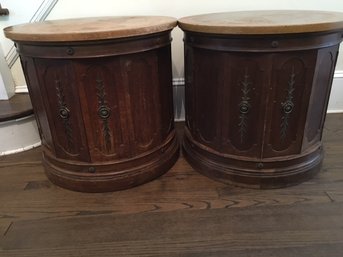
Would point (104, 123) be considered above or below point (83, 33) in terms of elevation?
below

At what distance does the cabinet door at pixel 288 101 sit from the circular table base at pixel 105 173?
543 mm

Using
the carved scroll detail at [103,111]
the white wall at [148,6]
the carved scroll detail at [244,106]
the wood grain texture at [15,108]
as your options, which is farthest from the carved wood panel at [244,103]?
the wood grain texture at [15,108]

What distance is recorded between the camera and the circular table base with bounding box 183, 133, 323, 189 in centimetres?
128

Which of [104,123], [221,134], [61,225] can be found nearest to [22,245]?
[61,225]

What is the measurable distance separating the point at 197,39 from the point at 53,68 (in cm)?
60

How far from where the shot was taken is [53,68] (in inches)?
43.6

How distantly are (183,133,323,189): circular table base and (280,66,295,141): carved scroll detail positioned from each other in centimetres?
14

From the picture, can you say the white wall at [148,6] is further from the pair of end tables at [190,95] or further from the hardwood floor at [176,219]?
the hardwood floor at [176,219]

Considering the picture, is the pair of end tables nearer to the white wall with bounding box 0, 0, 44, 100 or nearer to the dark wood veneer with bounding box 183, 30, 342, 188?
the dark wood veneer with bounding box 183, 30, 342, 188

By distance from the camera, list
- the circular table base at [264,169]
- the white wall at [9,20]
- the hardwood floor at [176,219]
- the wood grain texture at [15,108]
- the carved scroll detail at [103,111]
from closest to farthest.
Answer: the hardwood floor at [176,219], the carved scroll detail at [103,111], the circular table base at [264,169], the wood grain texture at [15,108], the white wall at [9,20]

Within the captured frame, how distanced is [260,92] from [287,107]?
0.13m

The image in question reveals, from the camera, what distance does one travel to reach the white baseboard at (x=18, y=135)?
1635mm

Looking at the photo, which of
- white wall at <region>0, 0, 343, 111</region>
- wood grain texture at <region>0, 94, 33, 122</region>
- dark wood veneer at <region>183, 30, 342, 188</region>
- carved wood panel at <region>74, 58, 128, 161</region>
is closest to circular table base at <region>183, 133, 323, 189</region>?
dark wood veneer at <region>183, 30, 342, 188</region>

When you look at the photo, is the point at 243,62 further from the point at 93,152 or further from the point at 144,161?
the point at 93,152
